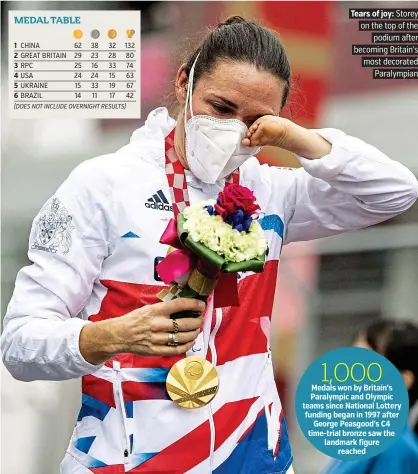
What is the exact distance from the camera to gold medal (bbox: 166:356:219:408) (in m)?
2.12

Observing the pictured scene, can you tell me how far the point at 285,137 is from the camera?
86.4 inches

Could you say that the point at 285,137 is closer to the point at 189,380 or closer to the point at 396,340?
the point at 189,380

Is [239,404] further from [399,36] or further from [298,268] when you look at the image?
[399,36]

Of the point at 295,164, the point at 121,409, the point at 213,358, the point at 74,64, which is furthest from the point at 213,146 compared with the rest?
the point at 74,64

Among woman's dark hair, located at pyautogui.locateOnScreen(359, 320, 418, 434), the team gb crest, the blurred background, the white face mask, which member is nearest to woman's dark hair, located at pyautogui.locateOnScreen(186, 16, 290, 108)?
the white face mask

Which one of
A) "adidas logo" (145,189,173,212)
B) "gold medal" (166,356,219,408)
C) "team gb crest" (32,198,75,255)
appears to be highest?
"adidas logo" (145,189,173,212)

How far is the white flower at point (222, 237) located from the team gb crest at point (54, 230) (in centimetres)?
40

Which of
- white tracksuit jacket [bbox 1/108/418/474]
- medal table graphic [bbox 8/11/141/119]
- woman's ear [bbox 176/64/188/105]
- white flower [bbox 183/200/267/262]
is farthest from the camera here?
medal table graphic [bbox 8/11/141/119]

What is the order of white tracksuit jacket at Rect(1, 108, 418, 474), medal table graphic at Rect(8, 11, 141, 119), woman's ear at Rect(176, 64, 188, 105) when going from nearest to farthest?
white tracksuit jacket at Rect(1, 108, 418, 474) → woman's ear at Rect(176, 64, 188, 105) → medal table graphic at Rect(8, 11, 141, 119)

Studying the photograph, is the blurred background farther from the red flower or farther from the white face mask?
the red flower

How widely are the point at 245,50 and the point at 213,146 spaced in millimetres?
244

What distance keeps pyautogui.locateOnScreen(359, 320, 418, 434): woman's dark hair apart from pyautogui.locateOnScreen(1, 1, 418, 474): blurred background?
0.11 feet

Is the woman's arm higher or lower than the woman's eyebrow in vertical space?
lower

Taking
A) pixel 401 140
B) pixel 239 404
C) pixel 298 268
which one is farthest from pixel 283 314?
pixel 239 404
